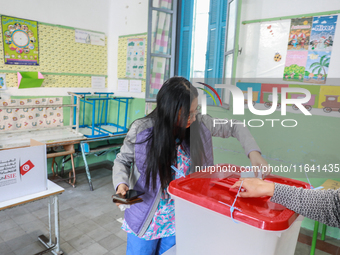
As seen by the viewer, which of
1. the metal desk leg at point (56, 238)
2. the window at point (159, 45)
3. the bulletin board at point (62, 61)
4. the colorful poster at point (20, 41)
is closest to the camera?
the metal desk leg at point (56, 238)

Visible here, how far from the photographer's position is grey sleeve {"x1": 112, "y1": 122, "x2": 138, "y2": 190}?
1021 mm

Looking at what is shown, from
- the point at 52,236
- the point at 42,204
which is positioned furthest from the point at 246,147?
the point at 42,204

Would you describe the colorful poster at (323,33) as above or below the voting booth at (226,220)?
above

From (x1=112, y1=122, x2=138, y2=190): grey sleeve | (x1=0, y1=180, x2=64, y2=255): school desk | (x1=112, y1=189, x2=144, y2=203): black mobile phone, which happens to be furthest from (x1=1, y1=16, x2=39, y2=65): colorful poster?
(x1=112, y1=189, x2=144, y2=203): black mobile phone

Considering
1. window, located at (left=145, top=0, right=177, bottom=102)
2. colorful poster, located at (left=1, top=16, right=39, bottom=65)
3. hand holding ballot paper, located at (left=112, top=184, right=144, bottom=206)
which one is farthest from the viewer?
colorful poster, located at (left=1, top=16, right=39, bottom=65)

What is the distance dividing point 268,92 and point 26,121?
10.8 feet

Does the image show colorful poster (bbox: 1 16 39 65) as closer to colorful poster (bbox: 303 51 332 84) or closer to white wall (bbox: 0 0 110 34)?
white wall (bbox: 0 0 110 34)

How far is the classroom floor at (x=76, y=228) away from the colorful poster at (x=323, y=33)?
1.64 meters

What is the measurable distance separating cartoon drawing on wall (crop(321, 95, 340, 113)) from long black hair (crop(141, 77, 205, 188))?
46 centimetres

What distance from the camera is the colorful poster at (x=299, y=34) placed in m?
0.53

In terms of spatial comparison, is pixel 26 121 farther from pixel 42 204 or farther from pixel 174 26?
pixel 174 26

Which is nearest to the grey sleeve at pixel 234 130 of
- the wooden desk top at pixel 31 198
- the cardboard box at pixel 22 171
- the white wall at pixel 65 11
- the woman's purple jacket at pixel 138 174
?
the woman's purple jacket at pixel 138 174

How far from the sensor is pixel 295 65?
1.77 feet

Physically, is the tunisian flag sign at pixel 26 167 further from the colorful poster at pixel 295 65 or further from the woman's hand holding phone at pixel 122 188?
the colorful poster at pixel 295 65
